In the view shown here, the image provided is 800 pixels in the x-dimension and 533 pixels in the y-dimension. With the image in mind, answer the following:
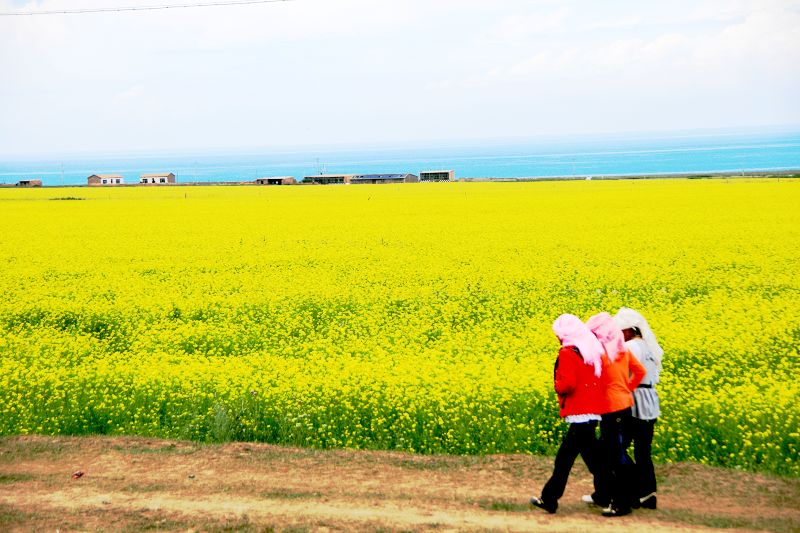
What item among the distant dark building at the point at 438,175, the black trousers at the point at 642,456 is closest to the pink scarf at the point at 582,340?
the black trousers at the point at 642,456

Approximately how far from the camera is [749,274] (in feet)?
69.9

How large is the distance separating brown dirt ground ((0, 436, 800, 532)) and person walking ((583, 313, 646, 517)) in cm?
21

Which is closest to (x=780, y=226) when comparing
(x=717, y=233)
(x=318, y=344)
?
(x=717, y=233)

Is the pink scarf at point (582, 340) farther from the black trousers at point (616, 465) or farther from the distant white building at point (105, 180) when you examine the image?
the distant white building at point (105, 180)

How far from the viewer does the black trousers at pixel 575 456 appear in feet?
23.0

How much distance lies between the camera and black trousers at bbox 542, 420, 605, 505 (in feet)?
23.0

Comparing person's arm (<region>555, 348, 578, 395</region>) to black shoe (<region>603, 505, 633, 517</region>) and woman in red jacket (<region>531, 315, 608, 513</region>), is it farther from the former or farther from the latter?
black shoe (<region>603, 505, 633, 517</region>)

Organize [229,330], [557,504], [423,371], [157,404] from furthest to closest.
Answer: [229,330] → [423,371] → [157,404] → [557,504]

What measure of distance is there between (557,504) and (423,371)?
4853 mm

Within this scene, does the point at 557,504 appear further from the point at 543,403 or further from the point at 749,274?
the point at 749,274

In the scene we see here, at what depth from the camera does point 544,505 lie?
7.14 metres

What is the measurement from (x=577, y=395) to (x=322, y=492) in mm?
2892

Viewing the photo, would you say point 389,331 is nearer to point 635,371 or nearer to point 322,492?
point 322,492

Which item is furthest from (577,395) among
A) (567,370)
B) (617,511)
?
(617,511)
